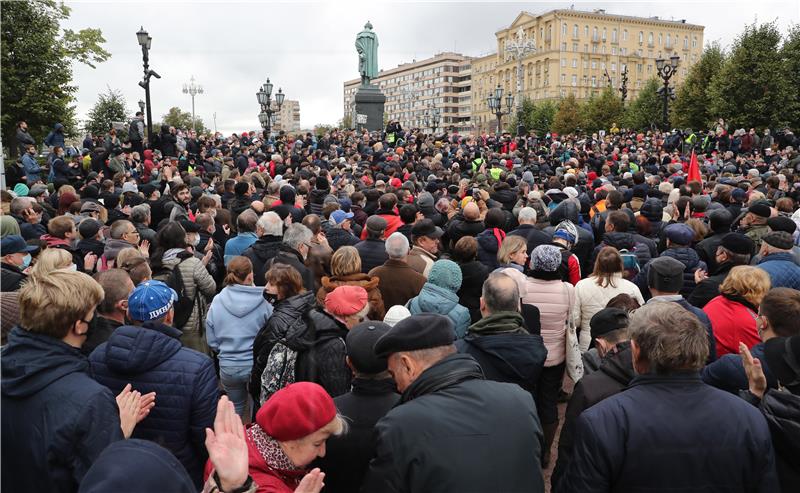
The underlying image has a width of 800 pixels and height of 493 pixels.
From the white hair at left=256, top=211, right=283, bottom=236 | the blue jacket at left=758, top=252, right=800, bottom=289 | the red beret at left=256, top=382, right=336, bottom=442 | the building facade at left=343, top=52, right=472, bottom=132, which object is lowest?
the red beret at left=256, top=382, right=336, bottom=442

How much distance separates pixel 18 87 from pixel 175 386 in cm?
2862

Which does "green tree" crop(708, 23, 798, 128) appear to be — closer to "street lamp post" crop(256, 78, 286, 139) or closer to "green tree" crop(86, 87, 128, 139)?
"street lamp post" crop(256, 78, 286, 139)

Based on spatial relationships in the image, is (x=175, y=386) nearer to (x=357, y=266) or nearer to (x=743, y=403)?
(x=357, y=266)

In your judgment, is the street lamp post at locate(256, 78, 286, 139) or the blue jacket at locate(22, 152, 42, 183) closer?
the blue jacket at locate(22, 152, 42, 183)

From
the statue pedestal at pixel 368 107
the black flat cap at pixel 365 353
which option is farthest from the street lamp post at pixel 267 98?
the black flat cap at pixel 365 353

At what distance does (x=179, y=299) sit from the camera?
5012 mm

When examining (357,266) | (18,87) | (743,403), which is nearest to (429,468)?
(743,403)

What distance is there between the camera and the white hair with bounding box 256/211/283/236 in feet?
20.1

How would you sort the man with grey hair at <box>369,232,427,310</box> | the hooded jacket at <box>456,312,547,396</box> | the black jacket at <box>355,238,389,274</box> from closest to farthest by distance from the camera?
the hooded jacket at <box>456,312,547,396</box> < the man with grey hair at <box>369,232,427,310</box> < the black jacket at <box>355,238,389,274</box>

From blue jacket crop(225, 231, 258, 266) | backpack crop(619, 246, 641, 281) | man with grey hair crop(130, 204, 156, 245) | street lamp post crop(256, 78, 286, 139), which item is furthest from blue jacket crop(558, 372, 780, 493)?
street lamp post crop(256, 78, 286, 139)

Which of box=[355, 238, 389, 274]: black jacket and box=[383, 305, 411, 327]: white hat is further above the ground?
box=[355, 238, 389, 274]: black jacket

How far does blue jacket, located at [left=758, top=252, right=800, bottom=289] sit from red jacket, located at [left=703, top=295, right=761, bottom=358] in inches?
51.3

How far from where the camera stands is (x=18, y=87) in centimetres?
2547

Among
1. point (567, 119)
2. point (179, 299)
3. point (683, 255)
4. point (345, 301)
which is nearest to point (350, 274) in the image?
point (345, 301)
